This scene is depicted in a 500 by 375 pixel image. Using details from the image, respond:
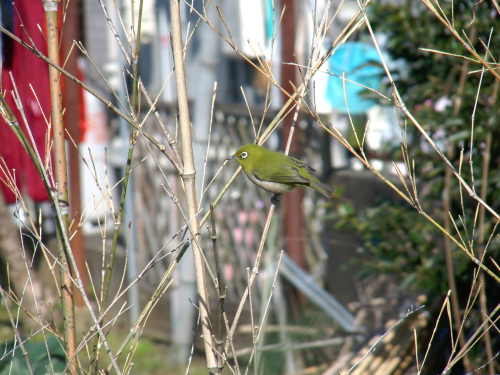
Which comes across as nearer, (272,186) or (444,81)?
(272,186)

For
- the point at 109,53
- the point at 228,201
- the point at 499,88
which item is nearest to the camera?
the point at 499,88

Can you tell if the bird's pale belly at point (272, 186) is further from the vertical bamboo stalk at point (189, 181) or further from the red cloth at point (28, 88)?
the red cloth at point (28, 88)

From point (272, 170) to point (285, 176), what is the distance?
97 millimetres

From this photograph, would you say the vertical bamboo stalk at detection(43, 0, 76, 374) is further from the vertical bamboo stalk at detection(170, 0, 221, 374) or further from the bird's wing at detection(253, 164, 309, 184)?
the bird's wing at detection(253, 164, 309, 184)

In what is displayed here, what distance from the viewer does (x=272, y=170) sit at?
363cm

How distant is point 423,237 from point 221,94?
430cm

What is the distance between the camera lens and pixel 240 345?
20.6 feet

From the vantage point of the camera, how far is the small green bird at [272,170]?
11.8 feet

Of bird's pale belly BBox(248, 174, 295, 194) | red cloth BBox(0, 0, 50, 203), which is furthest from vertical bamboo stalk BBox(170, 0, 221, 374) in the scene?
red cloth BBox(0, 0, 50, 203)

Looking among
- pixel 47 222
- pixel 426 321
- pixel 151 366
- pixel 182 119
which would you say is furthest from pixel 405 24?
pixel 47 222

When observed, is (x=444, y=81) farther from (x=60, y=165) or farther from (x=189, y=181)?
(x=60, y=165)

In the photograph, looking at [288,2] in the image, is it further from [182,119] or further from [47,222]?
[182,119]

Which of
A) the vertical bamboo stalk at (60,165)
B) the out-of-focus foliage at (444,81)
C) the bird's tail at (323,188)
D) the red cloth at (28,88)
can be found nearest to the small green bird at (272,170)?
the bird's tail at (323,188)

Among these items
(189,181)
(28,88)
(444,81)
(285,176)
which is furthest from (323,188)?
(28,88)
